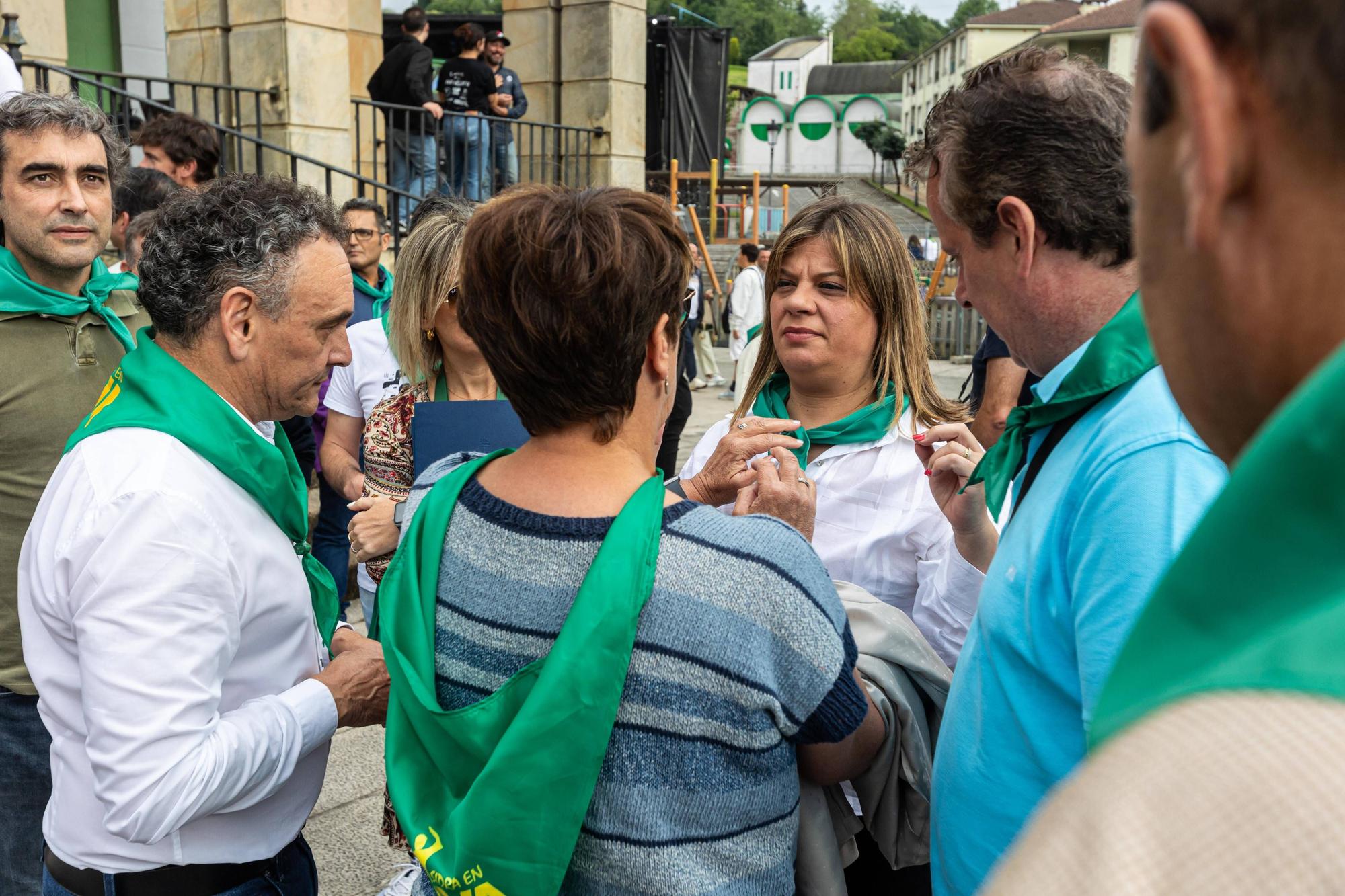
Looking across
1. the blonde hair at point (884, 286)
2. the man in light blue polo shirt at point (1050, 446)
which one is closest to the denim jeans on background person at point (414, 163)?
the blonde hair at point (884, 286)

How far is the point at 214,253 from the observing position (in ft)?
6.58

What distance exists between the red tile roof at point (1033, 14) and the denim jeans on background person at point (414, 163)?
61.9 m

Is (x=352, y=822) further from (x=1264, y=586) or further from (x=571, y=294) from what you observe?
(x=1264, y=586)

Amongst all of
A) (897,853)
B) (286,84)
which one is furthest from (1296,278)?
(286,84)

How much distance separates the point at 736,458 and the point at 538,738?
1.03m

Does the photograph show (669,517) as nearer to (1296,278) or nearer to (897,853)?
(897,853)

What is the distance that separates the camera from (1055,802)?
0.44 m

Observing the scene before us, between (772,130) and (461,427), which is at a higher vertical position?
(772,130)

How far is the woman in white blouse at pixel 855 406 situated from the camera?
2.50 meters

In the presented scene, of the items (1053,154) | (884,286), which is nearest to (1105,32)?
(884,286)

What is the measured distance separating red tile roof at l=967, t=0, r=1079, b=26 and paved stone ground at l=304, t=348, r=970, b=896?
225 feet

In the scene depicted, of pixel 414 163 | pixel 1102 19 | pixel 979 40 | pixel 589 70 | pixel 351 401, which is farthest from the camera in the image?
pixel 979 40

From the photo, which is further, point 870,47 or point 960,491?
point 870,47

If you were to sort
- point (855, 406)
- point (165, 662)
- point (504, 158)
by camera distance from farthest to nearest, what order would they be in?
1. point (504, 158)
2. point (855, 406)
3. point (165, 662)
